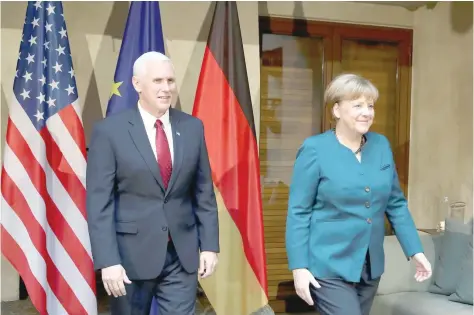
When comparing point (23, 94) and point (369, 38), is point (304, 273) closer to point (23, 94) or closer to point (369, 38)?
point (23, 94)

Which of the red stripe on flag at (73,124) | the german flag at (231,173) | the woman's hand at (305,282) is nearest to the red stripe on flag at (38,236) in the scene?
the red stripe on flag at (73,124)

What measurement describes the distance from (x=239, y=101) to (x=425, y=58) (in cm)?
162

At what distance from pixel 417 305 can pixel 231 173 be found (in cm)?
113

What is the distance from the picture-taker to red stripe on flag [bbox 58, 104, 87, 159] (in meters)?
2.46

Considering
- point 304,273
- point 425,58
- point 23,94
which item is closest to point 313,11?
point 425,58

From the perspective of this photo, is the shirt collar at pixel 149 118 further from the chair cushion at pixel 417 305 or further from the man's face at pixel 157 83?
the chair cushion at pixel 417 305

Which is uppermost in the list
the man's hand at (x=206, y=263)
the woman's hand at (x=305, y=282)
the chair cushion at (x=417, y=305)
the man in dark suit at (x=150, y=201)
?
the man in dark suit at (x=150, y=201)

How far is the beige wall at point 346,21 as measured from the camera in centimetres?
285

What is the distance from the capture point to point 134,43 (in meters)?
2.57

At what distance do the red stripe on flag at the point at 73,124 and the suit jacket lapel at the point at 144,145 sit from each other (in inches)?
35.2

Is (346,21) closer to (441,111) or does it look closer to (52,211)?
(441,111)

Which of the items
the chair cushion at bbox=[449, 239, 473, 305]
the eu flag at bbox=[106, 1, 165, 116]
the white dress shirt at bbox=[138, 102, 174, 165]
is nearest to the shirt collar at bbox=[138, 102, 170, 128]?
the white dress shirt at bbox=[138, 102, 174, 165]

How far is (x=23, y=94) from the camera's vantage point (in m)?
2.42

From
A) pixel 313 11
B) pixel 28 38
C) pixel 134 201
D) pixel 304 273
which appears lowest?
pixel 304 273
